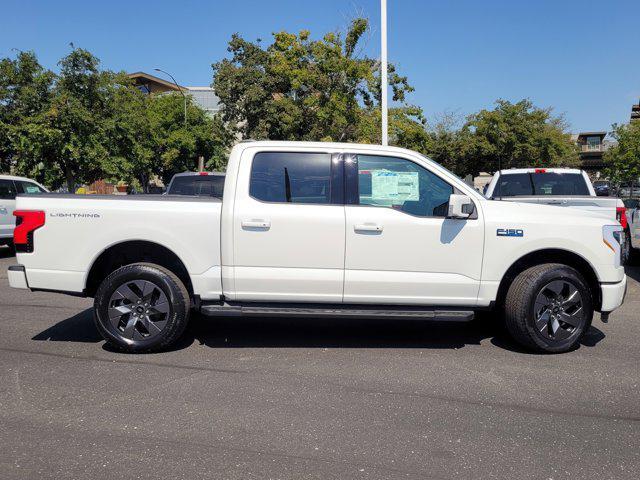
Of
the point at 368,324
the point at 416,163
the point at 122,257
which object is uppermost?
the point at 416,163

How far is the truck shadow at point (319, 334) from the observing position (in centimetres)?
558

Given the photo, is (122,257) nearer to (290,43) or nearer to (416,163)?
(416,163)

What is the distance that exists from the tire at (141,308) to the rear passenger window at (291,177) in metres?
1.19

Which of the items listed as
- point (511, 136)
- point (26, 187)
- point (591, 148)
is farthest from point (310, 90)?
point (591, 148)

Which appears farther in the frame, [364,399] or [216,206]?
[216,206]

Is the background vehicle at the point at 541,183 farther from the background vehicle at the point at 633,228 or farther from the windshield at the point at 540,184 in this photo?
the background vehicle at the point at 633,228

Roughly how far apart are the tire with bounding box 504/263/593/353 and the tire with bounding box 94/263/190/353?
3.11 meters

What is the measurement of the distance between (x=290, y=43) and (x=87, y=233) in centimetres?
2421

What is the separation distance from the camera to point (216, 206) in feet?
16.5

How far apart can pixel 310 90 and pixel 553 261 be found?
23.7 metres

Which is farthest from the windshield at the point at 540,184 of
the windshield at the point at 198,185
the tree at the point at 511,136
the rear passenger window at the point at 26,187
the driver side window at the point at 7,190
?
the tree at the point at 511,136

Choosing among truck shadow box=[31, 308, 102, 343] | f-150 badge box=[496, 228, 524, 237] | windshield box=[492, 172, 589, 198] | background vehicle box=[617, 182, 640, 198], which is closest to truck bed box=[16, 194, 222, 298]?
truck shadow box=[31, 308, 102, 343]

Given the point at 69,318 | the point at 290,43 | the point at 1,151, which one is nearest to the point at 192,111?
the point at 290,43

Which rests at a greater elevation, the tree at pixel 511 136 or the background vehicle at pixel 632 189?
the tree at pixel 511 136
